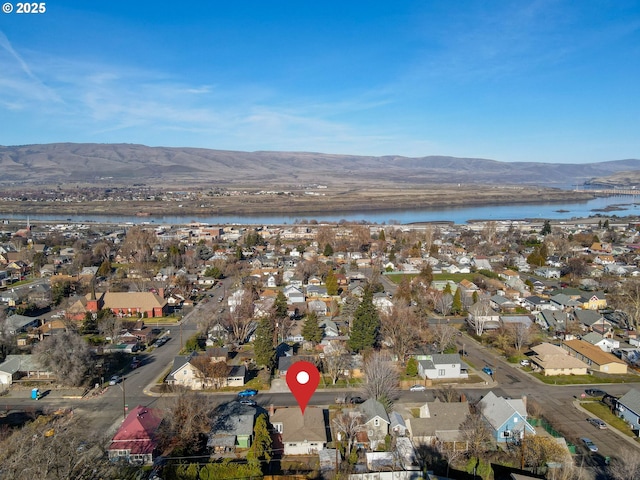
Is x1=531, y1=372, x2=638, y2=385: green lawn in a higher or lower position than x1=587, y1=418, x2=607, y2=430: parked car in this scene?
lower

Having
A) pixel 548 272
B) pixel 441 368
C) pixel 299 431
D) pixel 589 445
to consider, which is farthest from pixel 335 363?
pixel 548 272

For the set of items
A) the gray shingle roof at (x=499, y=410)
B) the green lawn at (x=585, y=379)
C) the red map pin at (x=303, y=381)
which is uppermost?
the red map pin at (x=303, y=381)

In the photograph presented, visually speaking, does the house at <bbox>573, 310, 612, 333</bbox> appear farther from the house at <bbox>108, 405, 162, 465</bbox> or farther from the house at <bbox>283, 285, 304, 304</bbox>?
the house at <bbox>108, 405, 162, 465</bbox>

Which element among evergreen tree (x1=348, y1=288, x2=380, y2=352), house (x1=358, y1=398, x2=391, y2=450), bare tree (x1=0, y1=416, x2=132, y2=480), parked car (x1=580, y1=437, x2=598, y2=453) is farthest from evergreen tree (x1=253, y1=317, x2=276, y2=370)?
parked car (x1=580, y1=437, x2=598, y2=453)

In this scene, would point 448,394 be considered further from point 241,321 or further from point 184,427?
point 241,321

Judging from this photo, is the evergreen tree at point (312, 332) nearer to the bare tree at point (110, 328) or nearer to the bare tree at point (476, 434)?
the bare tree at point (110, 328)

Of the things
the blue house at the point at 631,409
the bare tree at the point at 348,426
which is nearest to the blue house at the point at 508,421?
the blue house at the point at 631,409
